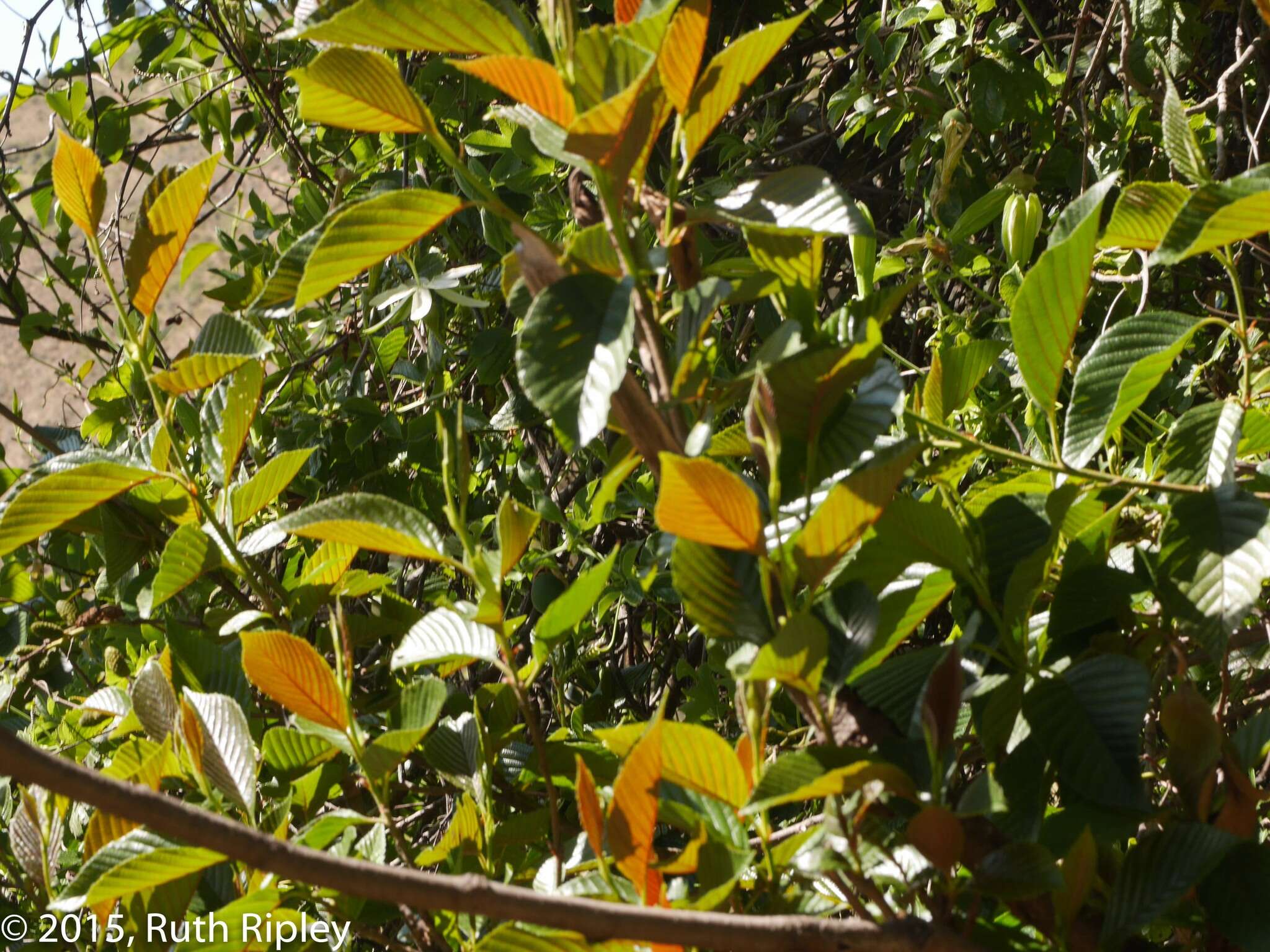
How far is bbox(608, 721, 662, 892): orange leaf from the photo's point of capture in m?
0.49

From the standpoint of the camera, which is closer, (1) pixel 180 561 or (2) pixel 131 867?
(2) pixel 131 867

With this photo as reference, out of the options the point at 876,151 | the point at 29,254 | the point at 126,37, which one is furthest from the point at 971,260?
the point at 29,254

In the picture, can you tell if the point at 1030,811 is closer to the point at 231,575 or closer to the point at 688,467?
the point at 688,467

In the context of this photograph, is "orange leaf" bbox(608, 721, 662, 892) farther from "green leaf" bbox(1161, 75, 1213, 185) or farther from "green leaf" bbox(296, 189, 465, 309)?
"green leaf" bbox(1161, 75, 1213, 185)

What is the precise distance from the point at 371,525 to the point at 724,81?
0.28 metres

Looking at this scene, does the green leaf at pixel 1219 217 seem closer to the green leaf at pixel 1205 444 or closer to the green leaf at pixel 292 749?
the green leaf at pixel 1205 444

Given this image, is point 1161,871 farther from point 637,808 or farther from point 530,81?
point 530,81

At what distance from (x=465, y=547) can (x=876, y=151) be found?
4.63 feet

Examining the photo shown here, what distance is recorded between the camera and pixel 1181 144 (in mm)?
605

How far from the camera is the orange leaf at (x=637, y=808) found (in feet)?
1.60

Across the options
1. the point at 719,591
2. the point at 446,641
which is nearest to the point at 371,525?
the point at 446,641

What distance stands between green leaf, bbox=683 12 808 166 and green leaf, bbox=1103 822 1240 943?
1.24 feet

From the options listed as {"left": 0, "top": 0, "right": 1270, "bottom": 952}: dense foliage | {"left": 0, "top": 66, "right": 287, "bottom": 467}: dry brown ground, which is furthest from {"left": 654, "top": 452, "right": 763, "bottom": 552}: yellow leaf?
{"left": 0, "top": 66, "right": 287, "bottom": 467}: dry brown ground

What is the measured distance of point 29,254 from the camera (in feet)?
19.6
